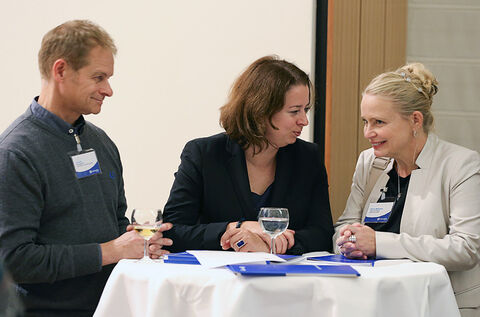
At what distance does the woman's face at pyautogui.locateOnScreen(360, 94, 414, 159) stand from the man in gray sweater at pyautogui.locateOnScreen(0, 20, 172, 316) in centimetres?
109

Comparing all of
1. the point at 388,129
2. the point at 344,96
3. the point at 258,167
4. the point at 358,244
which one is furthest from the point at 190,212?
the point at 344,96

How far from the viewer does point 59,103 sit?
248cm

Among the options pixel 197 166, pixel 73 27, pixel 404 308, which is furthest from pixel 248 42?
pixel 404 308

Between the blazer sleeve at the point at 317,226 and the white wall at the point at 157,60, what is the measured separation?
51.7 inches

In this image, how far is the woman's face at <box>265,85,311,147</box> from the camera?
9.55ft

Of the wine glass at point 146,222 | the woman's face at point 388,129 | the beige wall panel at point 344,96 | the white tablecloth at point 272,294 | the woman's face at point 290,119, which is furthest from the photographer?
the beige wall panel at point 344,96

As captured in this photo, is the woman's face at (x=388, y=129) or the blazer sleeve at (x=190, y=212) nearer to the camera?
the blazer sleeve at (x=190, y=212)

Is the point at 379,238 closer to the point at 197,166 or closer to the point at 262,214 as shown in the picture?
the point at 262,214

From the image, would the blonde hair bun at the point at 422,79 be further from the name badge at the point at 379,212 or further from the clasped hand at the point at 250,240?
the clasped hand at the point at 250,240

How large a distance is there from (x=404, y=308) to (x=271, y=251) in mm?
540

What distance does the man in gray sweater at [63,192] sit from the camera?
7.30 feet

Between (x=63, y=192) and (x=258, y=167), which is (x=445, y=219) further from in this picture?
(x=63, y=192)

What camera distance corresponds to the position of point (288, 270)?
194 centimetres

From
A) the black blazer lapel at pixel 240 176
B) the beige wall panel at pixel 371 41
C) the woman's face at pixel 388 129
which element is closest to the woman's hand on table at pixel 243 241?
the black blazer lapel at pixel 240 176
